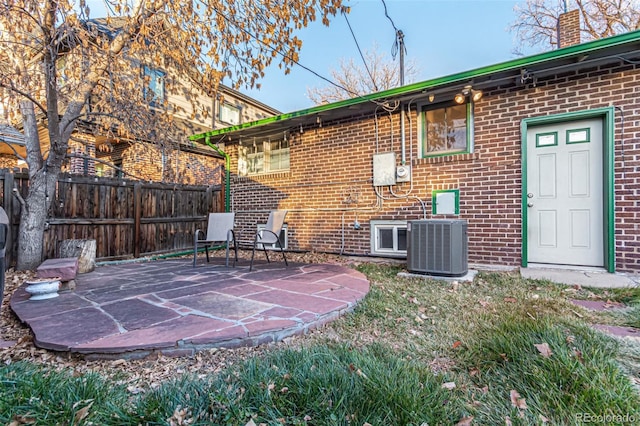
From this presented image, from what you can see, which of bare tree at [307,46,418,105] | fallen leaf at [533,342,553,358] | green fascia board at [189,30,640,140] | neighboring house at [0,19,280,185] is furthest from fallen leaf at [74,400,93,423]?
bare tree at [307,46,418,105]

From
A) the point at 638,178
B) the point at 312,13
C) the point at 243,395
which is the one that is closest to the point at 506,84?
the point at 638,178

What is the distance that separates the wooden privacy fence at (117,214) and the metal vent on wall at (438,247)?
16.2 feet

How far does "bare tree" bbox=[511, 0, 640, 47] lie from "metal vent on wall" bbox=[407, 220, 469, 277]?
33.2 ft

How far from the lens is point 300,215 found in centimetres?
637

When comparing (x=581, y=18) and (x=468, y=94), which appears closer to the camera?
(x=468, y=94)

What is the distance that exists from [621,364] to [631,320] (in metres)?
0.99

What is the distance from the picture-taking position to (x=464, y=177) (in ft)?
15.5

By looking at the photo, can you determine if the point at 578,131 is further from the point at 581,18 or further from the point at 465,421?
the point at 581,18

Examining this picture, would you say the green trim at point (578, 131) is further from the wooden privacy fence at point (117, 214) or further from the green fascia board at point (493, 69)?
the wooden privacy fence at point (117, 214)

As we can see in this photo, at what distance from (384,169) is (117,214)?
490cm

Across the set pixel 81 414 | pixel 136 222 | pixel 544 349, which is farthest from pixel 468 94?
pixel 136 222

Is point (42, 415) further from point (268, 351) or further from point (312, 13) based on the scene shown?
point (312, 13)

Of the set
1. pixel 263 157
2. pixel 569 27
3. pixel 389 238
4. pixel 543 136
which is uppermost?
pixel 569 27

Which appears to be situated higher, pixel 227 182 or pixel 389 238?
pixel 227 182
